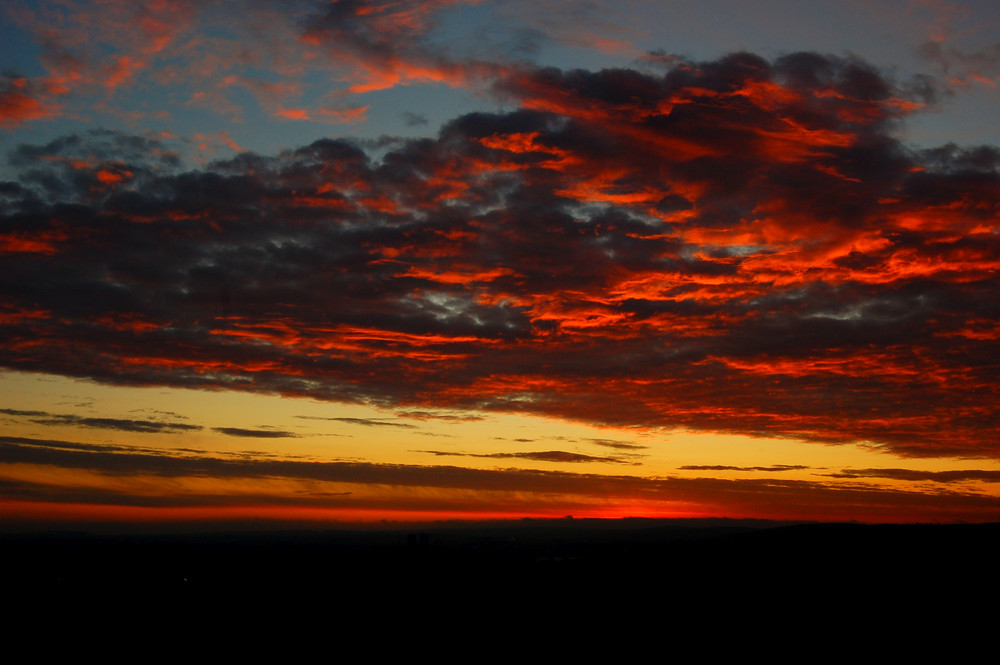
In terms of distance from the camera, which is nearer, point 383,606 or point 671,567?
point 383,606

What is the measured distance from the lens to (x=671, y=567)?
259ft

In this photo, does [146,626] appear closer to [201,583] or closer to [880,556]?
[201,583]

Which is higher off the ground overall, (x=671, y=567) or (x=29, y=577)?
(x=671, y=567)

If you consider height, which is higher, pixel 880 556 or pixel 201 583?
pixel 880 556

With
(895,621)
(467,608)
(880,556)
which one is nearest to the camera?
(895,621)

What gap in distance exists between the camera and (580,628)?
163 feet

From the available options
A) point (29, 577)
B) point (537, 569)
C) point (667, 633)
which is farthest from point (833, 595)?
point (29, 577)

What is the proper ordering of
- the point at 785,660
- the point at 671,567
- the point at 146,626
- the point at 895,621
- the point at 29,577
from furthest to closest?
the point at 29,577, the point at 671,567, the point at 146,626, the point at 895,621, the point at 785,660

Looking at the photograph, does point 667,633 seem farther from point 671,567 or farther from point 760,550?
point 760,550

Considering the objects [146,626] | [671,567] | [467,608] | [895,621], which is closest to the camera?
[895,621]

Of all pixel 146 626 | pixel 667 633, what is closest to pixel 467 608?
pixel 667 633

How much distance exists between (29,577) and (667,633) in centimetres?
9239

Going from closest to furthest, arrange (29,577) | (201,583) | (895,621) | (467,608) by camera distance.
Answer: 1. (895,621)
2. (467,608)
3. (201,583)
4. (29,577)

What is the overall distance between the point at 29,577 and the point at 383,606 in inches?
2702
